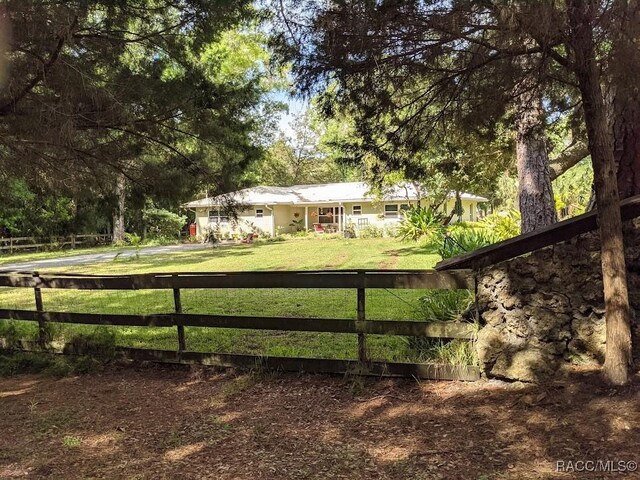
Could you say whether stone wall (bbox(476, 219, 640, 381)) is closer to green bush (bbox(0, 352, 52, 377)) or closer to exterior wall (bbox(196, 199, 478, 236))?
green bush (bbox(0, 352, 52, 377))

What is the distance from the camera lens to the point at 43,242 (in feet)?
102

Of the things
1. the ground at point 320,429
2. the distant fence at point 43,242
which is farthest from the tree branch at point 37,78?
the distant fence at point 43,242

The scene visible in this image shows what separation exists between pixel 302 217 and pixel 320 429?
32.6m

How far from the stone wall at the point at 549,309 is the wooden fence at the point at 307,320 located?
0.25 m

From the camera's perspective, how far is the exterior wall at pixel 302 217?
105ft

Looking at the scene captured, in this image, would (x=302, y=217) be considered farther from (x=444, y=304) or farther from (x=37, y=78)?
(x=37, y=78)

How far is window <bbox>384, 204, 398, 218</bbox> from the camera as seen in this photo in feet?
104

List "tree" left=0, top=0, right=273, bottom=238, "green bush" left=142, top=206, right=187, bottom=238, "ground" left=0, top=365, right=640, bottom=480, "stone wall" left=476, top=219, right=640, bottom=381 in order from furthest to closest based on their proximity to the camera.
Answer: "green bush" left=142, top=206, right=187, bottom=238 < "tree" left=0, top=0, right=273, bottom=238 < "stone wall" left=476, top=219, right=640, bottom=381 < "ground" left=0, top=365, right=640, bottom=480

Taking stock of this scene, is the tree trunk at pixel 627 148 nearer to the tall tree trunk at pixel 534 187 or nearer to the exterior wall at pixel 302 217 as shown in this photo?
the tall tree trunk at pixel 534 187

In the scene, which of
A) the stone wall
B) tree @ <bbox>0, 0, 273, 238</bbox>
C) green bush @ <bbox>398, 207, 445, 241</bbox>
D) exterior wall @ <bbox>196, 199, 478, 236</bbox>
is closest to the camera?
the stone wall

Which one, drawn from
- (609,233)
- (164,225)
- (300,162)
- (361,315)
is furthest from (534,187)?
(300,162)

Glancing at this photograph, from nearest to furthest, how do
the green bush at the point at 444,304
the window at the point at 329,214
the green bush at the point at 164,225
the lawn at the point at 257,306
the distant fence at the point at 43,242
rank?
the green bush at the point at 444,304, the lawn at the point at 257,306, the distant fence at the point at 43,242, the window at the point at 329,214, the green bush at the point at 164,225

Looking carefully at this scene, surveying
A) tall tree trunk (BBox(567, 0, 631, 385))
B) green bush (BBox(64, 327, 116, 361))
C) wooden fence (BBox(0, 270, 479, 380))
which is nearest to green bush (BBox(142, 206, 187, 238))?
green bush (BBox(64, 327, 116, 361))

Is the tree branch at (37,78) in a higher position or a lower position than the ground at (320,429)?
higher
